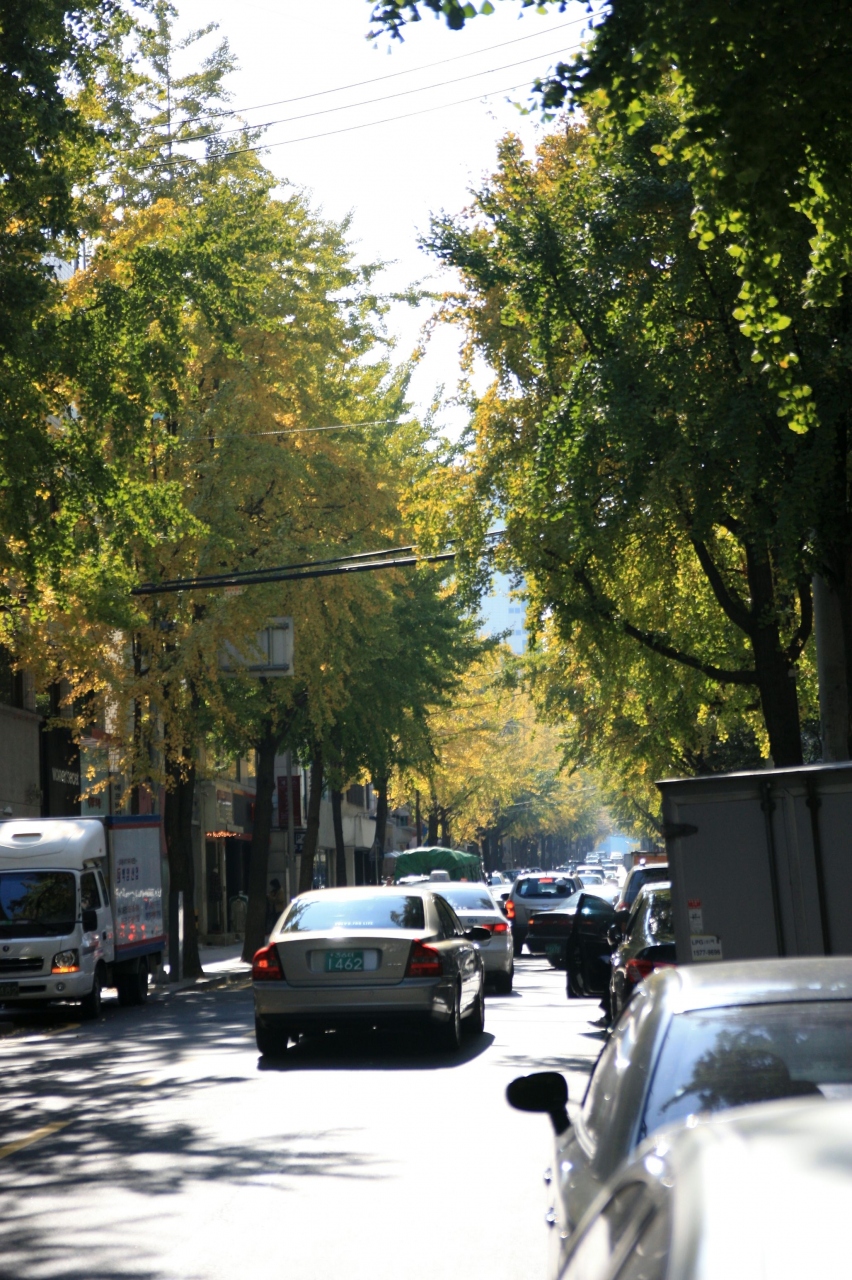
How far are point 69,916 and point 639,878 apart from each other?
9.90 metres

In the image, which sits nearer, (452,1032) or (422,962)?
(422,962)

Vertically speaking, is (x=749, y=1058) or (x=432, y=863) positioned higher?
(x=432, y=863)

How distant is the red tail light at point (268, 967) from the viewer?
15.0 meters

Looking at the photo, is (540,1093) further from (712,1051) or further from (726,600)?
(726,600)

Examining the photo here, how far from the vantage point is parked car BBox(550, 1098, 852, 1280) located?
1924 millimetres

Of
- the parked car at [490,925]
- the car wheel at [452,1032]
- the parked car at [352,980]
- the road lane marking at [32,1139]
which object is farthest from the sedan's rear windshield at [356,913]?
the parked car at [490,925]

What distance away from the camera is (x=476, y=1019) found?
57.2ft

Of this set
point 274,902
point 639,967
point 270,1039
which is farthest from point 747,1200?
point 274,902

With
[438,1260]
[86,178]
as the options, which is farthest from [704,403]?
[438,1260]

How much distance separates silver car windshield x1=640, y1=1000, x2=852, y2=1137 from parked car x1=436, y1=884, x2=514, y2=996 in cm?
1979

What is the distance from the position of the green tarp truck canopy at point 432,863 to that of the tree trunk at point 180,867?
25270 mm

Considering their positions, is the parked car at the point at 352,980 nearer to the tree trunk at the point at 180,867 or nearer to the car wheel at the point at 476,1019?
the car wheel at the point at 476,1019

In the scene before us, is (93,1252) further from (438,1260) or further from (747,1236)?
(747,1236)

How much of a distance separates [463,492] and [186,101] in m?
15.4
